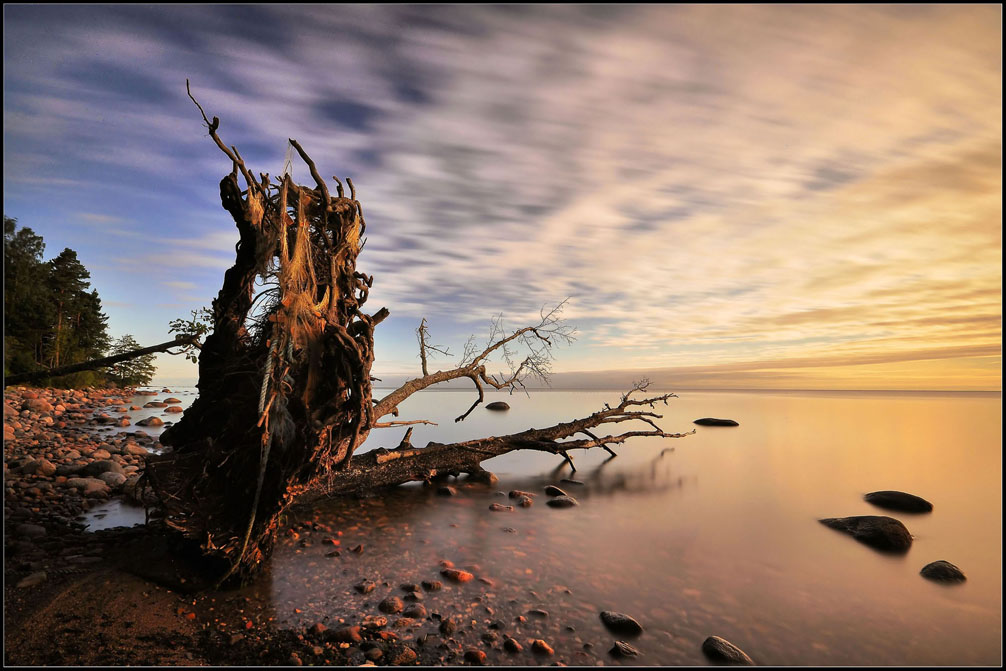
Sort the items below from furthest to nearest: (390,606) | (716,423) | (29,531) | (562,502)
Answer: (716,423) < (562,502) < (29,531) < (390,606)

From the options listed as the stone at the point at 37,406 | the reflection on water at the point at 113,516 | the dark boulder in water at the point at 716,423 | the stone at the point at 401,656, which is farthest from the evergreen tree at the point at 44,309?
the dark boulder in water at the point at 716,423

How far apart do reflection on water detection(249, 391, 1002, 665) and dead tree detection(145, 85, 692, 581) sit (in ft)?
4.78

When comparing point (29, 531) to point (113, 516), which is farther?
point (113, 516)

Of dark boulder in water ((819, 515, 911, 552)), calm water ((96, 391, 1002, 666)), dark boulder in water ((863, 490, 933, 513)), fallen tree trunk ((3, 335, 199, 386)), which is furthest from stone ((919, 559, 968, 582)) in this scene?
fallen tree trunk ((3, 335, 199, 386))

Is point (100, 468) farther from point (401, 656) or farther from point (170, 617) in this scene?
point (401, 656)

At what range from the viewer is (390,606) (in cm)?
659

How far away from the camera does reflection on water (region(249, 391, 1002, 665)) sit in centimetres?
673

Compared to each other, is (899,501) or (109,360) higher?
(109,360)

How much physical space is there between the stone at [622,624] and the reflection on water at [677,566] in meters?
0.20

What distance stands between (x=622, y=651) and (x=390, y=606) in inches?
A: 125

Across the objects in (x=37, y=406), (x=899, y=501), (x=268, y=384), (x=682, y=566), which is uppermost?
(x=268, y=384)

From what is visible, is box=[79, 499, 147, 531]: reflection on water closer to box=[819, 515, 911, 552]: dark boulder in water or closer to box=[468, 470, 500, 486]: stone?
box=[468, 470, 500, 486]: stone

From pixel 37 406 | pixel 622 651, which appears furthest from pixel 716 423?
pixel 37 406

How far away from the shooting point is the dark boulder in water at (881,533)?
11.0 m
